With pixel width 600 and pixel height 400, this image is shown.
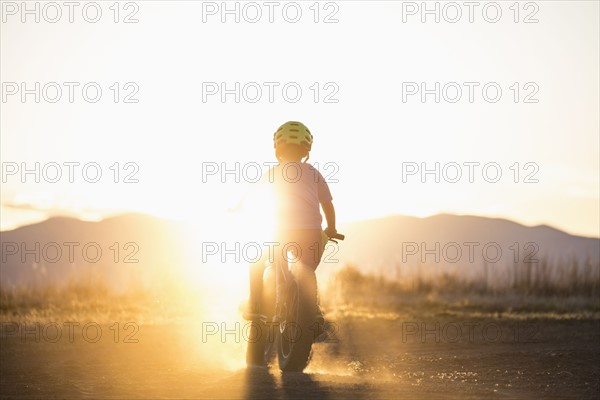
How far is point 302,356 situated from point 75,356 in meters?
4.58

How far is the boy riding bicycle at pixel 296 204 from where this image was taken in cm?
958

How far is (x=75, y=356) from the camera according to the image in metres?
12.6

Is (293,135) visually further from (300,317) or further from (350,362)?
(350,362)

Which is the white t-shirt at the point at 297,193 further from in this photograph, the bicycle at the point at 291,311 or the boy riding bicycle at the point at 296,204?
the bicycle at the point at 291,311

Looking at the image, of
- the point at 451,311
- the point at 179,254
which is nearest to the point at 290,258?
the point at 451,311

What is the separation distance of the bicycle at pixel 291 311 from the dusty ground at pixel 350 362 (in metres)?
0.29

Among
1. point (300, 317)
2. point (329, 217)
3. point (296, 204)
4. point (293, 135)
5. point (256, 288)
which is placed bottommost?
point (300, 317)

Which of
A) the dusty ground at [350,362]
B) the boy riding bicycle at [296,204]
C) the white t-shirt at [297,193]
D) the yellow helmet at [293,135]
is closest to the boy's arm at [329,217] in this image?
the boy riding bicycle at [296,204]

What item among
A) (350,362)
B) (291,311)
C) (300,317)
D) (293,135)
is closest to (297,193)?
(293,135)

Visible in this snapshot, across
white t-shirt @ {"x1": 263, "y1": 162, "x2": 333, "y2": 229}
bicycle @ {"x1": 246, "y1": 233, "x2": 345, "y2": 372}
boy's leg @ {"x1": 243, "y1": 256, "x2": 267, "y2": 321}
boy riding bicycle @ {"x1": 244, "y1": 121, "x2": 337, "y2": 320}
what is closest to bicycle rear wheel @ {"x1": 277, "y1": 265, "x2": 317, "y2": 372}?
bicycle @ {"x1": 246, "y1": 233, "x2": 345, "y2": 372}

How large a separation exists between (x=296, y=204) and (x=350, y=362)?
3752 mm

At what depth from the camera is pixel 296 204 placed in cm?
963

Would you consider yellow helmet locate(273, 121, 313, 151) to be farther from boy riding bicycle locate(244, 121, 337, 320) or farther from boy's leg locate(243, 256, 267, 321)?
boy's leg locate(243, 256, 267, 321)

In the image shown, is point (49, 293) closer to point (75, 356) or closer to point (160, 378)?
point (75, 356)
